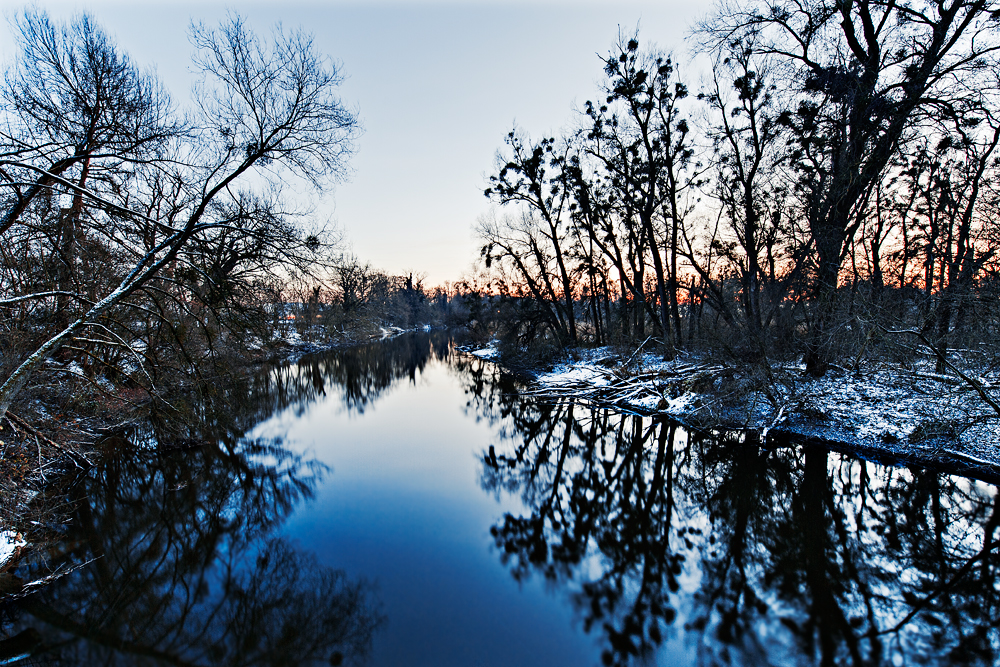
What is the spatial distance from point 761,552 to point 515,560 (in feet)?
11.3

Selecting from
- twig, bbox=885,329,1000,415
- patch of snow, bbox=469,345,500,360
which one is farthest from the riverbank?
patch of snow, bbox=469,345,500,360

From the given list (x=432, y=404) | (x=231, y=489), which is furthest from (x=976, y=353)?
(x=432, y=404)

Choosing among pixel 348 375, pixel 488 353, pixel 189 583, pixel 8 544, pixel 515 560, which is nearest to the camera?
pixel 8 544

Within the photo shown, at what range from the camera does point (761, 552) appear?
6016mm

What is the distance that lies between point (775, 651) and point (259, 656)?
5.22 metres

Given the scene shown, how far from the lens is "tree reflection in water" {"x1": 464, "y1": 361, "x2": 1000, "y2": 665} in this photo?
443 centimetres

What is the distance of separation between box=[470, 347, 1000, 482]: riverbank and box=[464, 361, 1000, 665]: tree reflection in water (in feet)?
1.73

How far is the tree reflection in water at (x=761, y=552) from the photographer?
4.43 metres

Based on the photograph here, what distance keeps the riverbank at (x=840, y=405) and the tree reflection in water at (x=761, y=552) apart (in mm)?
528

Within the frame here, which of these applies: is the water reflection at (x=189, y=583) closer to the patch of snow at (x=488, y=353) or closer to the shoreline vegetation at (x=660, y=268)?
the shoreline vegetation at (x=660, y=268)

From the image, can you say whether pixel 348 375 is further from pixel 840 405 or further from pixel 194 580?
pixel 840 405

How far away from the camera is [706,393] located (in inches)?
489

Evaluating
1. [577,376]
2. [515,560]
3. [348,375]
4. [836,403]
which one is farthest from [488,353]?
[515,560]

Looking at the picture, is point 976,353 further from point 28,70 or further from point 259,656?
point 28,70
